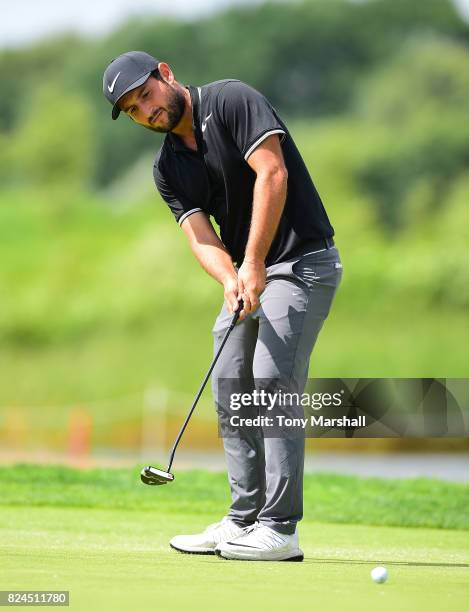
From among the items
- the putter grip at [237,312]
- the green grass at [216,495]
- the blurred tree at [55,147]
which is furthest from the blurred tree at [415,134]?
the putter grip at [237,312]

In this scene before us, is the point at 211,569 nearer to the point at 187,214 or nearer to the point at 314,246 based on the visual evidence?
the point at 314,246

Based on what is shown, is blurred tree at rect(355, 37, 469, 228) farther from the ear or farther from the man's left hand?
the man's left hand

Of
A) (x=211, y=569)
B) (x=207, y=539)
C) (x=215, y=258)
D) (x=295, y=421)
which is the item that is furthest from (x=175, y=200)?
(x=211, y=569)

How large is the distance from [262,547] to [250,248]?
3.44 ft

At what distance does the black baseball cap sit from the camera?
4.24m

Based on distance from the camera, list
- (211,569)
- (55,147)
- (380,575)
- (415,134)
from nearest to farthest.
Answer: (380,575)
(211,569)
(55,147)
(415,134)

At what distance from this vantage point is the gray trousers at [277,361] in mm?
4211

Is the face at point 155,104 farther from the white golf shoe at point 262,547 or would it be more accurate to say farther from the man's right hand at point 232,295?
the white golf shoe at point 262,547

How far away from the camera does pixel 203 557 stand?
13.5ft

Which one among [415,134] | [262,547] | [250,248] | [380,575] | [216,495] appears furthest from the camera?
[415,134]

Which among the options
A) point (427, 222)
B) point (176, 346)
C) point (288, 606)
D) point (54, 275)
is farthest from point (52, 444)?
point (288, 606)

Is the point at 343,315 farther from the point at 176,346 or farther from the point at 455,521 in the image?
the point at 455,521

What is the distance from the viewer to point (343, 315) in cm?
3125

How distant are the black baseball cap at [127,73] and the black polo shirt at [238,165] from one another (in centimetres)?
23
